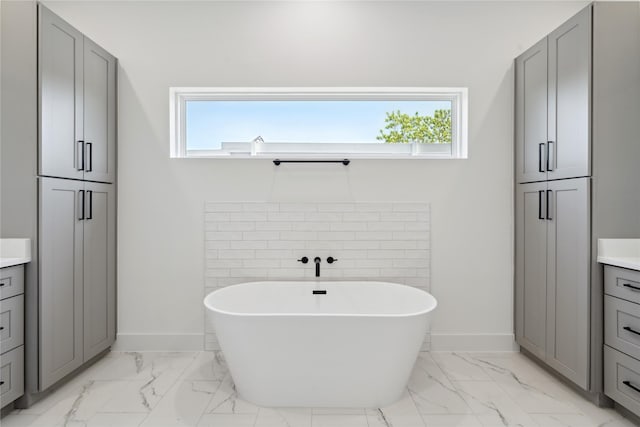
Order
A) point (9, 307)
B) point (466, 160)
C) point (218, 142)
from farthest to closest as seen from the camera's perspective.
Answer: point (218, 142), point (466, 160), point (9, 307)

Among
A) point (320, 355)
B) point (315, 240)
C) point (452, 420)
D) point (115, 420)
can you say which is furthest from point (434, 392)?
point (115, 420)

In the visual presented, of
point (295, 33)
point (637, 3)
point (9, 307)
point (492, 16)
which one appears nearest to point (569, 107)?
point (637, 3)

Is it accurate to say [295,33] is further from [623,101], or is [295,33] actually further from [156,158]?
[623,101]

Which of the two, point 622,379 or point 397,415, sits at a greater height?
point 622,379

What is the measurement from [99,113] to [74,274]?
115 cm

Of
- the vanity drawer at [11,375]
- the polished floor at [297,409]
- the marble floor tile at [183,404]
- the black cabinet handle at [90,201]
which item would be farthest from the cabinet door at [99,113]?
the marble floor tile at [183,404]

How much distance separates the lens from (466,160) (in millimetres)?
3043

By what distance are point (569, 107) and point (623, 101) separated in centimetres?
26

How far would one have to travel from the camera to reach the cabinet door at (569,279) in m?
2.22

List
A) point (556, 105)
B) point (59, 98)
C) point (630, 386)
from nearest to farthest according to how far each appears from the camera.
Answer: point (630, 386), point (59, 98), point (556, 105)

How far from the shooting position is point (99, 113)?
277 centimetres

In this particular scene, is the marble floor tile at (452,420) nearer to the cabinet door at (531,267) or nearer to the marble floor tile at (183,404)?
the cabinet door at (531,267)

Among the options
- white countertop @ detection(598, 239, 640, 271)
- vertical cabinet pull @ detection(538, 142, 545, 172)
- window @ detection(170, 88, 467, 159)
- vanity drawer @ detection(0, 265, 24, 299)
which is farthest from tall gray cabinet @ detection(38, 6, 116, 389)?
white countertop @ detection(598, 239, 640, 271)

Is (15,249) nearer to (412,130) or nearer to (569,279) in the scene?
(412,130)
